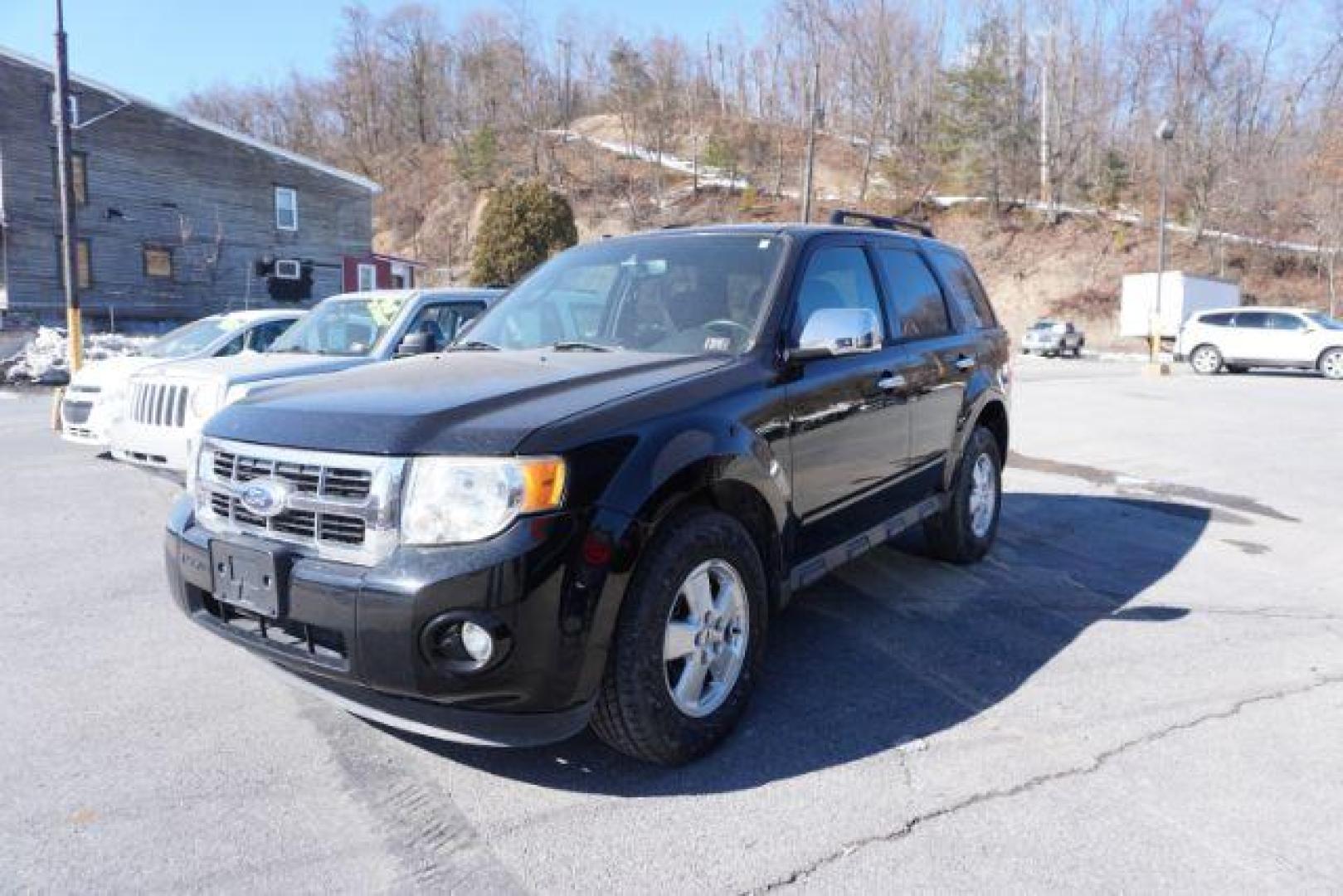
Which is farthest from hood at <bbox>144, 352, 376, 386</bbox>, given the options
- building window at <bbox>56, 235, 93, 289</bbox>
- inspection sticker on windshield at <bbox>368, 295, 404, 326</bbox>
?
building window at <bbox>56, 235, 93, 289</bbox>

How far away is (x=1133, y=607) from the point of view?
492 centimetres

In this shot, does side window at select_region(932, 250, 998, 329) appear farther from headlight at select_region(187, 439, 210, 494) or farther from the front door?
headlight at select_region(187, 439, 210, 494)

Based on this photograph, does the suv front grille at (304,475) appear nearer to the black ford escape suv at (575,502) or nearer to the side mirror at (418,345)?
the black ford escape suv at (575,502)

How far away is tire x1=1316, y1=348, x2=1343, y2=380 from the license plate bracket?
26055 mm

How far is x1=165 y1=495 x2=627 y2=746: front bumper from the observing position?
2566 mm

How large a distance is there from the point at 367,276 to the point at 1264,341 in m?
30.2

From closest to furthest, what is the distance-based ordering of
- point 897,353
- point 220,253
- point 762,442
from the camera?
point 762,442, point 897,353, point 220,253

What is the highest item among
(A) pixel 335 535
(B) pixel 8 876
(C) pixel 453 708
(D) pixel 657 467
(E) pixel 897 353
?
(E) pixel 897 353

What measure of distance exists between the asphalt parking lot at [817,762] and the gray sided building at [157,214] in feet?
90.2

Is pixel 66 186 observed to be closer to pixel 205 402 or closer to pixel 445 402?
pixel 205 402

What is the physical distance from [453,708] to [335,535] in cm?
61

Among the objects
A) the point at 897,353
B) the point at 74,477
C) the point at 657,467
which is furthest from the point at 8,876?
the point at 74,477

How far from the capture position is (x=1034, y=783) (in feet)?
10.00

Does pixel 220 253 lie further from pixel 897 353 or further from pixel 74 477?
pixel 897 353
